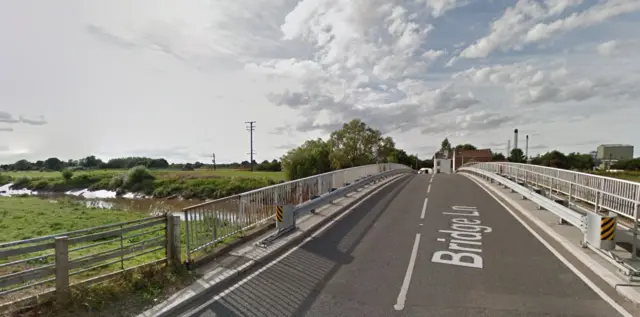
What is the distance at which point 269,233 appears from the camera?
26.4 feet

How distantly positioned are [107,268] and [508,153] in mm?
75196

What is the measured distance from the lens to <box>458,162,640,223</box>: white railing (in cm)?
704

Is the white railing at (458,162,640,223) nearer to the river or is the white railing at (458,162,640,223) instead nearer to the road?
the road

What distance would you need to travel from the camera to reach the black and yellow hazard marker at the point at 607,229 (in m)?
5.80

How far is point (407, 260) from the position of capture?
628 cm

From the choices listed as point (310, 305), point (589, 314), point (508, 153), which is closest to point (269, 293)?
point (310, 305)

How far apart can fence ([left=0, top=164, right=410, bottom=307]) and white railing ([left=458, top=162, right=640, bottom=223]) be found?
7.87 meters

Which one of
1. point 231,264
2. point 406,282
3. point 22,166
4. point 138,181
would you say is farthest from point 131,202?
point 22,166

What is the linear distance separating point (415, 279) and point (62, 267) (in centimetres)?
504

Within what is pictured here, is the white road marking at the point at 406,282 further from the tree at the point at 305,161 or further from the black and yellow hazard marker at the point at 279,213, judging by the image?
the tree at the point at 305,161

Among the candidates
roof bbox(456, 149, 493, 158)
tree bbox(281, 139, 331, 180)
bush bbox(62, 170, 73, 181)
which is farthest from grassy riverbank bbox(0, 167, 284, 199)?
roof bbox(456, 149, 493, 158)

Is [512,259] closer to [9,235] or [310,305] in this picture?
[310,305]

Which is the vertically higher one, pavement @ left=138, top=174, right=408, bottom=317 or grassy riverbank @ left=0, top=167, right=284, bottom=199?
pavement @ left=138, top=174, right=408, bottom=317

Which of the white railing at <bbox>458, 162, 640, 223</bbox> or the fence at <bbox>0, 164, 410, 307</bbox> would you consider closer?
the fence at <bbox>0, 164, 410, 307</bbox>
